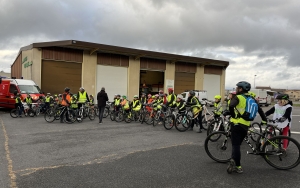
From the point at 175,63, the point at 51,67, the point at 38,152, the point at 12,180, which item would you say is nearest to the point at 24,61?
the point at 51,67

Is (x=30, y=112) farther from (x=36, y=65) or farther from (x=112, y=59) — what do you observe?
(x=112, y=59)

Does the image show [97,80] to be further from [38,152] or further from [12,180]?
[12,180]

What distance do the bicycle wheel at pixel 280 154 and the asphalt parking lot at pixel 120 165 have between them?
16 cm

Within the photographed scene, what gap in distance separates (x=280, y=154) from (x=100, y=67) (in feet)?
64.7

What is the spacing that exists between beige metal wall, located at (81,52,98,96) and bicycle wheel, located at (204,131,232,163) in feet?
59.2

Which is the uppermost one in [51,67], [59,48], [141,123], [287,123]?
[59,48]

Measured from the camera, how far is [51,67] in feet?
68.4

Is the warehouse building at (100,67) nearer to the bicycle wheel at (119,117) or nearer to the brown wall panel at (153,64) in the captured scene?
the brown wall panel at (153,64)

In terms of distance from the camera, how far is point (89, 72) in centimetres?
2256

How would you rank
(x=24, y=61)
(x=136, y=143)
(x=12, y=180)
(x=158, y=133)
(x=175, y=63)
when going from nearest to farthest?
1. (x=12, y=180)
2. (x=136, y=143)
3. (x=158, y=133)
4. (x=24, y=61)
5. (x=175, y=63)

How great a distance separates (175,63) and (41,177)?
2498 centimetres

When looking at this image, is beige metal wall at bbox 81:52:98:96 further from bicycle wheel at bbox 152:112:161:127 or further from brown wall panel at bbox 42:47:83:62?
bicycle wheel at bbox 152:112:161:127

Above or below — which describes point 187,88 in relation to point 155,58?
below

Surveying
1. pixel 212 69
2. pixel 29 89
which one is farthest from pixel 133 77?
pixel 212 69
